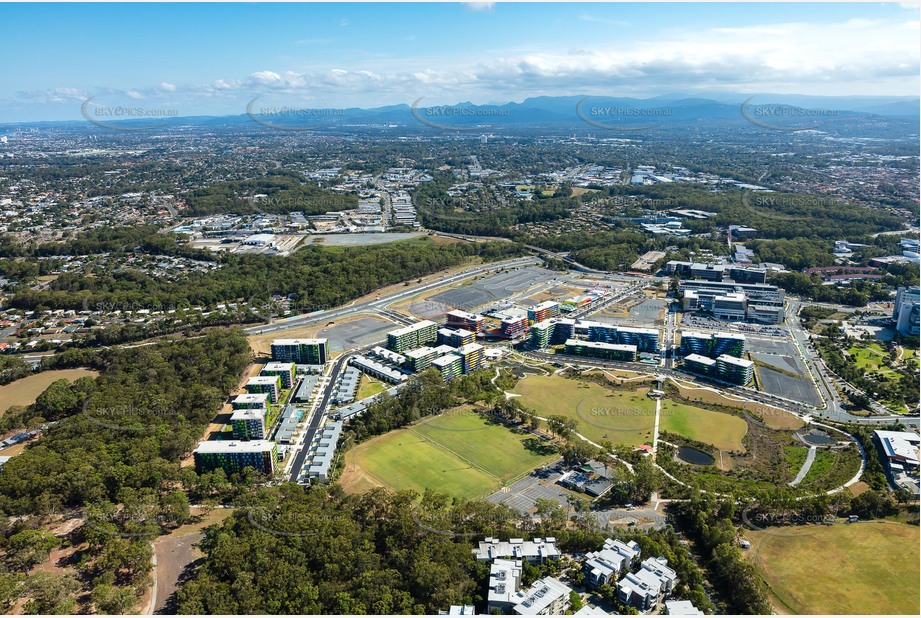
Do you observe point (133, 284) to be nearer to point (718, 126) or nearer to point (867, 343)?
point (867, 343)

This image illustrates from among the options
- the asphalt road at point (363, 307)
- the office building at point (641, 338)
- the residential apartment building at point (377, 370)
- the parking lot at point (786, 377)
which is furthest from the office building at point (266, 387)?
the parking lot at point (786, 377)

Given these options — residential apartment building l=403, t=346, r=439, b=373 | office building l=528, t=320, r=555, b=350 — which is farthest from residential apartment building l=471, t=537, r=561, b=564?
office building l=528, t=320, r=555, b=350

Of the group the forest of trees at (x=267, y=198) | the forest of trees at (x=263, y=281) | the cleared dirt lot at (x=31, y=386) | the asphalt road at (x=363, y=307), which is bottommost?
the cleared dirt lot at (x=31, y=386)

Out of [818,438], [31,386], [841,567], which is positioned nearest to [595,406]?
[818,438]

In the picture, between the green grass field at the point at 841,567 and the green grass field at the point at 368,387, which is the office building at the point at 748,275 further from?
→ the green grass field at the point at 368,387

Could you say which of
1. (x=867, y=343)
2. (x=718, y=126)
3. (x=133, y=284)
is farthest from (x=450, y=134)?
(x=867, y=343)

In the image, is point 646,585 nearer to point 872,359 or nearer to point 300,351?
point 300,351
